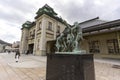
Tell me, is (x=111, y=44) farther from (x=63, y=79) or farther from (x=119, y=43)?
(x=63, y=79)

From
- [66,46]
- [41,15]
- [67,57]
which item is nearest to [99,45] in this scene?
[66,46]

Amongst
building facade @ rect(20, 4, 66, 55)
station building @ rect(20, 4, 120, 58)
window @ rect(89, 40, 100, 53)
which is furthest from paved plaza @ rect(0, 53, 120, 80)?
building facade @ rect(20, 4, 66, 55)

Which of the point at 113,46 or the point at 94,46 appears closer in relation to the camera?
the point at 113,46

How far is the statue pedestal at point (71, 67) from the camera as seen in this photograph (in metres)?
2.40

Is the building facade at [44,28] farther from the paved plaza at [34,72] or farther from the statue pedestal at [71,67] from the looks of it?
the statue pedestal at [71,67]

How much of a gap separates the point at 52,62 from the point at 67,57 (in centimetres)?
85

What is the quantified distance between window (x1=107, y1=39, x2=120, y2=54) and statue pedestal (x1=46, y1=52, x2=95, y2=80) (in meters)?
9.25

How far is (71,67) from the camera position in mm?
2553

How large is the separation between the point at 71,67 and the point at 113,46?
10033 millimetres

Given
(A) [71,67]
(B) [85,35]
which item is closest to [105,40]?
(B) [85,35]

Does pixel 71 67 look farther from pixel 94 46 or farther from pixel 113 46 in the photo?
pixel 94 46

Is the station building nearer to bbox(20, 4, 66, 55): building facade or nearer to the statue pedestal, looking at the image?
bbox(20, 4, 66, 55): building facade

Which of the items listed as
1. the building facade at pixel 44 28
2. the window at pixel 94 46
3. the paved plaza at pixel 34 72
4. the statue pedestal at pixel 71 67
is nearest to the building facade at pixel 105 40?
the window at pixel 94 46

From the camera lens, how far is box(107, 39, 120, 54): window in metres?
10.2
